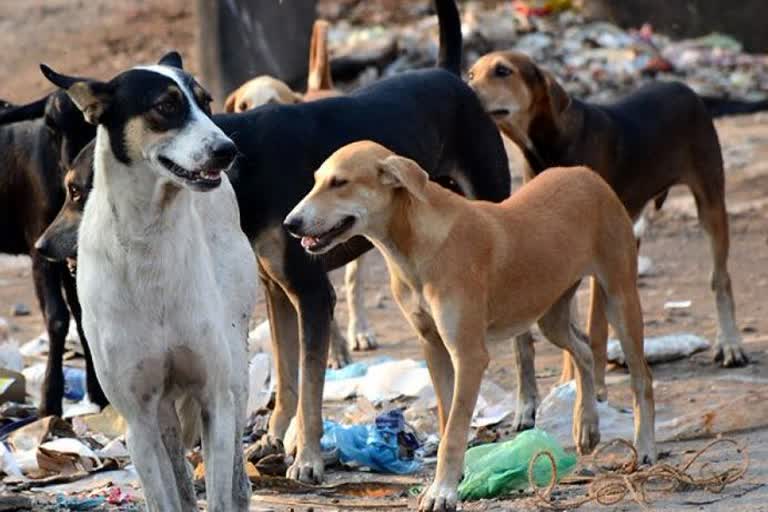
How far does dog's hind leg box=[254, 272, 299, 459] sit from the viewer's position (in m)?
7.45

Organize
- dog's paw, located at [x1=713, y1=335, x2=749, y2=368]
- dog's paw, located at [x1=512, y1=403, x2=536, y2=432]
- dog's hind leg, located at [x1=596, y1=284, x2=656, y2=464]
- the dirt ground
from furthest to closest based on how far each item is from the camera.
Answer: dog's paw, located at [x1=713, y1=335, x2=749, y2=368] → dog's paw, located at [x1=512, y1=403, x2=536, y2=432] → the dirt ground → dog's hind leg, located at [x1=596, y1=284, x2=656, y2=464]

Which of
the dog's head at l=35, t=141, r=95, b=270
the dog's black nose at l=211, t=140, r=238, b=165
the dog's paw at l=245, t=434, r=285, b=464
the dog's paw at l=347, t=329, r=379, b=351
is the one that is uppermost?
the dog's black nose at l=211, t=140, r=238, b=165

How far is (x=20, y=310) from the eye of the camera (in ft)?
36.1

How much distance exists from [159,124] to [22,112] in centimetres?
266

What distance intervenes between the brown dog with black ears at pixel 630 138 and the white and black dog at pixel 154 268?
314 centimetres

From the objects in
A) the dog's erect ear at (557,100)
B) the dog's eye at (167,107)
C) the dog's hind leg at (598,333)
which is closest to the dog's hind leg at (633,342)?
the dog's hind leg at (598,333)

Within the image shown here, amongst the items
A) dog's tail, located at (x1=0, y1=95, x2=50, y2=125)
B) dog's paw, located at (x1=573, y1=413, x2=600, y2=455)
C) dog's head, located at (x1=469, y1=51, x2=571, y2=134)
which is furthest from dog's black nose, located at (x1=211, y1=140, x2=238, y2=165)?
dog's head, located at (x1=469, y1=51, x2=571, y2=134)

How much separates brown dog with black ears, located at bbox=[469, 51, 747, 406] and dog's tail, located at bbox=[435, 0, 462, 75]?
0.17m

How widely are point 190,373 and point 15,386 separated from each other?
346 cm

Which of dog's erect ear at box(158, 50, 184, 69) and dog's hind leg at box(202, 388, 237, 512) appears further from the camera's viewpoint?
dog's erect ear at box(158, 50, 184, 69)

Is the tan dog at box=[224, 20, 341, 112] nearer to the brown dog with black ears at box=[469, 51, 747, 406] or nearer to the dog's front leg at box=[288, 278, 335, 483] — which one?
the brown dog with black ears at box=[469, 51, 747, 406]

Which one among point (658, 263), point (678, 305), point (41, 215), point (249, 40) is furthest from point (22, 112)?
point (249, 40)

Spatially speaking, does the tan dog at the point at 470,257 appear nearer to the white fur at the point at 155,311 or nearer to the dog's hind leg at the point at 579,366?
the dog's hind leg at the point at 579,366

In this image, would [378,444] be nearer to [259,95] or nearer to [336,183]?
[336,183]
